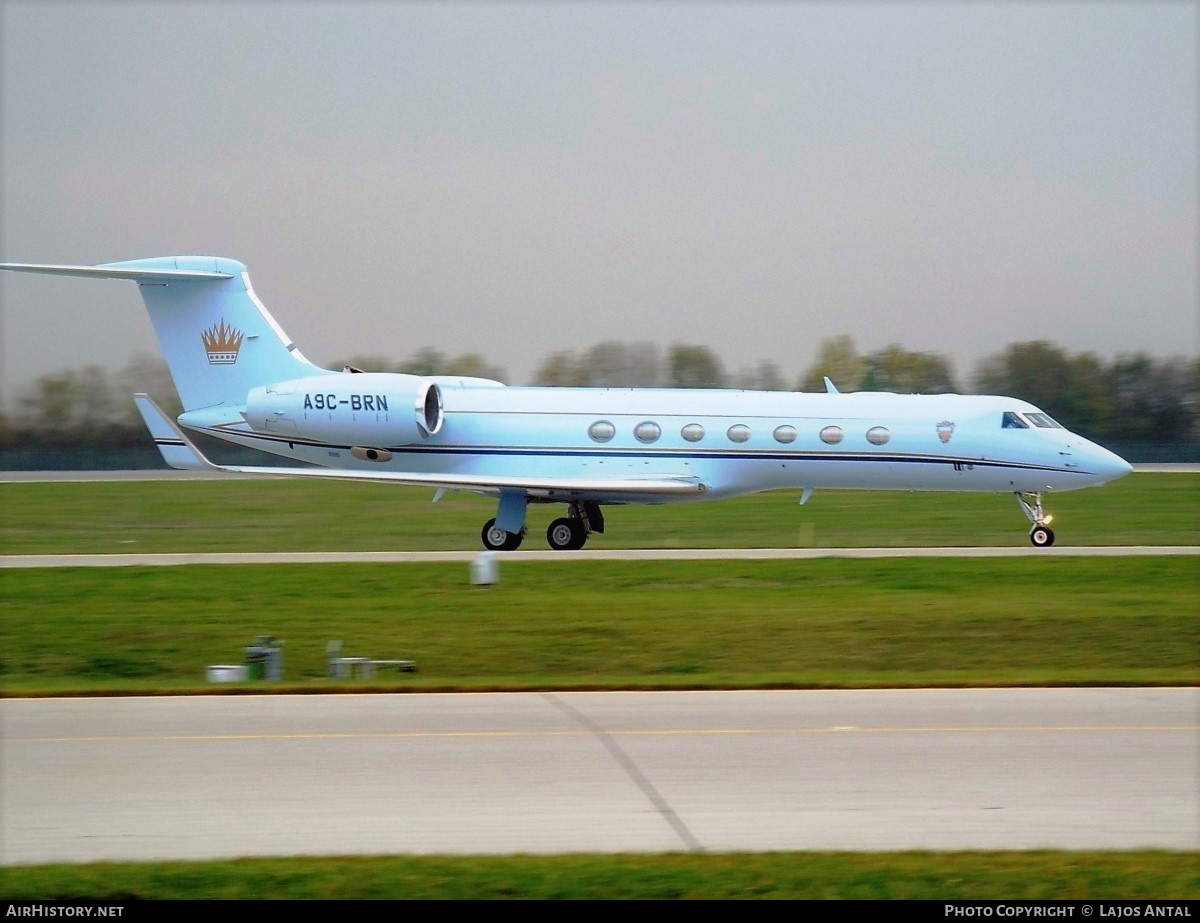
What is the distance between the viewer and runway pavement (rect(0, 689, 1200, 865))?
7.68 metres

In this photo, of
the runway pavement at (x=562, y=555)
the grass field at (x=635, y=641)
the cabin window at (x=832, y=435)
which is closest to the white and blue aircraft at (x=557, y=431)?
the cabin window at (x=832, y=435)

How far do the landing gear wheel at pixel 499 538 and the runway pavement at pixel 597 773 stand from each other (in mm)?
14088

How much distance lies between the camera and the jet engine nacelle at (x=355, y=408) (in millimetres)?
26062

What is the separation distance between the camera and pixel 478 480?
2522 centimetres

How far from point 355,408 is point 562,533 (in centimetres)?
454

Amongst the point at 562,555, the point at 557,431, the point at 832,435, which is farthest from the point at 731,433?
the point at 562,555

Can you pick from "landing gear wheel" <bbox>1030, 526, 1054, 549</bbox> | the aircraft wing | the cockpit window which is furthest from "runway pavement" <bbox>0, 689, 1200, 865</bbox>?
the cockpit window

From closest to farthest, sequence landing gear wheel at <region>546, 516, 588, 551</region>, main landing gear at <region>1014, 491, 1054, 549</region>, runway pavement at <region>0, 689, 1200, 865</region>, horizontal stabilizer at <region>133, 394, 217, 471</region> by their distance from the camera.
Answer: runway pavement at <region>0, 689, 1200, 865</region> → horizontal stabilizer at <region>133, 394, 217, 471</region> → main landing gear at <region>1014, 491, 1054, 549</region> → landing gear wheel at <region>546, 516, 588, 551</region>

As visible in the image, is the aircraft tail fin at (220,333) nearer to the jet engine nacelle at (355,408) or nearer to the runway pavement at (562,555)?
Answer: the jet engine nacelle at (355,408)

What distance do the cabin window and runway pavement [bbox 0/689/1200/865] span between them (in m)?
13.1

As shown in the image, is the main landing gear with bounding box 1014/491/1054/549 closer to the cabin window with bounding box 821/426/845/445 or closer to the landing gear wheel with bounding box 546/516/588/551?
the cabin window with bounding box 821/426/845/445

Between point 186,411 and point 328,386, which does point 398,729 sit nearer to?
point 328,386

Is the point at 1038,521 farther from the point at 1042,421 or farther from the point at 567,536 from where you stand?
the point at 567,536

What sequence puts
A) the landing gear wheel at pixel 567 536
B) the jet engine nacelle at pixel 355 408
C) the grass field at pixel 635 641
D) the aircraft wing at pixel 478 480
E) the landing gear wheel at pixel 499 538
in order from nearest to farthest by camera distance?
1. the grass field at pixel 635 641
2. the aircraft wing at pixel 478 480
3. the jet engine nacelle at pixel 355 408
4. the landing gear wheel at pixel 499 538
5. the landing gear wheel at pixel 567 536
